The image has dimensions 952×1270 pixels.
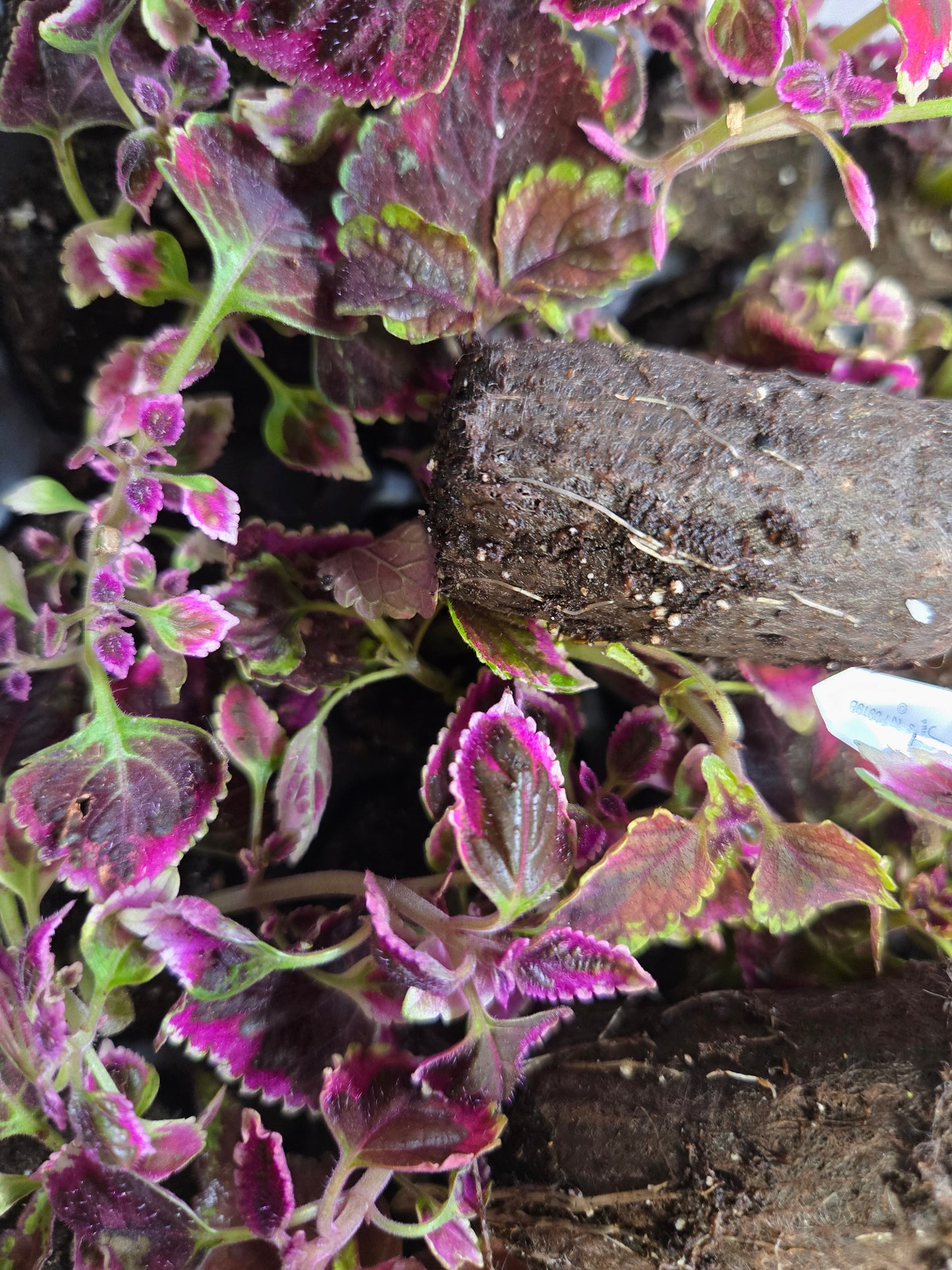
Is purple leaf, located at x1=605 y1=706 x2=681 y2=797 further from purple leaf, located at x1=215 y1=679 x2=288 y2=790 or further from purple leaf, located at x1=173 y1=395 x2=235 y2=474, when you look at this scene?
purple leaf, located at x1=173 y1=395 x2=235 y2=474

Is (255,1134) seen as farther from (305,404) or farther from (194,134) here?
(194,134)

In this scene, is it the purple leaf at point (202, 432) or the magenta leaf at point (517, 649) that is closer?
the magenta leaf at point (517, 649)

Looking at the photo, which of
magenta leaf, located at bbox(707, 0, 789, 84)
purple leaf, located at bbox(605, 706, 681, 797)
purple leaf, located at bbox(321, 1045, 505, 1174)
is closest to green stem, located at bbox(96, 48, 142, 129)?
magenta leaf, located at bbox(707, 0, 789, 84)

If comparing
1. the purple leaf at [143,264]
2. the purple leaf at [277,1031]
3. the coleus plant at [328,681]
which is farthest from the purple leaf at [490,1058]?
the purple leaf at [143,264]

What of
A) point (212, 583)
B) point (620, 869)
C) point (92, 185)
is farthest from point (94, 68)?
point (620, 869)

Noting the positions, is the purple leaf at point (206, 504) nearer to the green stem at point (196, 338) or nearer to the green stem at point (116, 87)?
the green stem at point (196, 338)

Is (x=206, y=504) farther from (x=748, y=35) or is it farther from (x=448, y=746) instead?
(x=748, y=35)

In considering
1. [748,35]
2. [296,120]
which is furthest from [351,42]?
[748,35]
